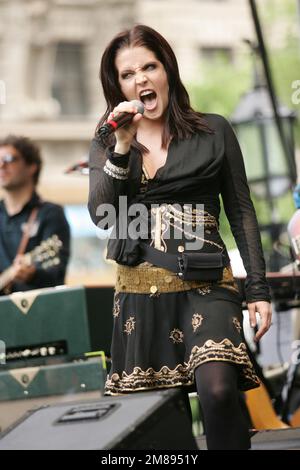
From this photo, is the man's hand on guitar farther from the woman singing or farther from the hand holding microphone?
the hand holding microphone

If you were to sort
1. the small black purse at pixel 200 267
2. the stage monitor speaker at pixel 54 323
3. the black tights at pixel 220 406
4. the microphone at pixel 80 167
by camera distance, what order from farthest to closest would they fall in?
the microphone at pixel 80 167, the stage monitor speaker at pixel 54 323, the small black purse at pixel 200 267, the black tights at pixel 220 406

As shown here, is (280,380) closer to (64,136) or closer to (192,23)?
(64,136)

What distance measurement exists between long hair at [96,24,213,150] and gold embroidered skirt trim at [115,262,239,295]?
46 cm

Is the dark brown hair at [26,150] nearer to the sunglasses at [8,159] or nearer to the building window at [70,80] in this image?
the sunglasses at [8,159]

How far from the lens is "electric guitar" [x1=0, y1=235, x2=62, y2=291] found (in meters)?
7.25

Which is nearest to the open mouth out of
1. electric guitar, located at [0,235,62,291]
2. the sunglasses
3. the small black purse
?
the small black purse

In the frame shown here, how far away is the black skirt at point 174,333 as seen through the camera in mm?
4219

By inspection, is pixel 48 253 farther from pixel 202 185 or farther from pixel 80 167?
pixel 202 185

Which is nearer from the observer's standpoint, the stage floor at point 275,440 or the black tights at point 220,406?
the black tights at point 220,406

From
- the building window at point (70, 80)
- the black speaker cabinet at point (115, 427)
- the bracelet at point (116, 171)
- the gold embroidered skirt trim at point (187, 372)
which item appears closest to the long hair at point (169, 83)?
the bracelet at point (116, 171)

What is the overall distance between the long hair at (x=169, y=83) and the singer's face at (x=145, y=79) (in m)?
0.03

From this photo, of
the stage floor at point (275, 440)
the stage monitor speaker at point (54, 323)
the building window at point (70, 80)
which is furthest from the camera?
the building window at point (70, 80)

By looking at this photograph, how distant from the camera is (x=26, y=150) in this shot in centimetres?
775

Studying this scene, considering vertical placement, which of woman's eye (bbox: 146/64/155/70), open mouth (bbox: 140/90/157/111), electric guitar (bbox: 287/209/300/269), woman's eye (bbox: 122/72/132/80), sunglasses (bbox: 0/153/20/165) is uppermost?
sunglasses (bbox: 0/153/20/165)
